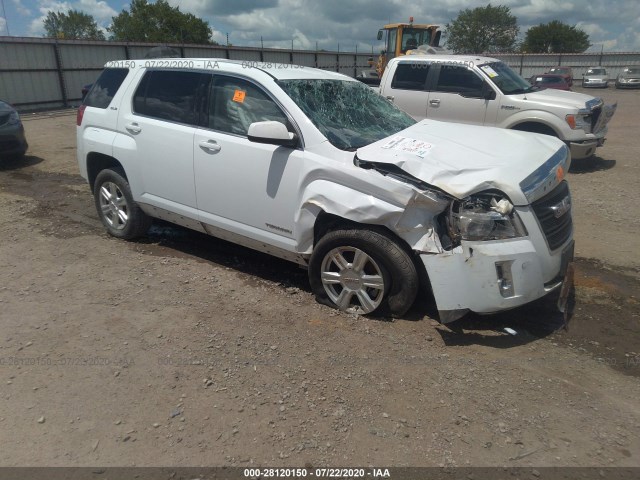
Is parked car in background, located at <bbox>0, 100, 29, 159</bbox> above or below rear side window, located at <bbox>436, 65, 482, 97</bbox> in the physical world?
below

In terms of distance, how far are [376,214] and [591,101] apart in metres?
7.40

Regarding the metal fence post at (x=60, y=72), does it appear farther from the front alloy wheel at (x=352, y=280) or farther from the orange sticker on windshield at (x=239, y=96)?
the front alloy wheel at (x=352, y=280)

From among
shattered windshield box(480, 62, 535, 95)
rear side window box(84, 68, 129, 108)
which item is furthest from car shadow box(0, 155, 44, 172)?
shattered windshield box(480, 62, 535, 95)

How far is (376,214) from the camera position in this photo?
3422 millimetres

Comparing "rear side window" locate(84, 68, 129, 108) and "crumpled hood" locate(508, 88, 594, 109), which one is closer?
"rear side window" locate(84, 68, 129, 108)

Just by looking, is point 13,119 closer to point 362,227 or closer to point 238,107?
point 238,107

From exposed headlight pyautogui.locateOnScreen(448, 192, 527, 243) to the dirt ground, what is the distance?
81cm

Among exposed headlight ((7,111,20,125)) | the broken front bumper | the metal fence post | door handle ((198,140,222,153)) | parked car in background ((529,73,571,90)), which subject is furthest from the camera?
parked car in background ((529,73,571,90))

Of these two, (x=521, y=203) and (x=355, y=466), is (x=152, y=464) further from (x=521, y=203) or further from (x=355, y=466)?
(x=521, y=203)

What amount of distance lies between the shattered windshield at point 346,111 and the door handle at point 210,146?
2.45ft

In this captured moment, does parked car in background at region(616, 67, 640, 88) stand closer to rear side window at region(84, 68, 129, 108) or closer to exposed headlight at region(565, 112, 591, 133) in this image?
exposed headlight at region(565, 112, 591, 133)

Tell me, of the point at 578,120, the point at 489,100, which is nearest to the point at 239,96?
the point at 489,100

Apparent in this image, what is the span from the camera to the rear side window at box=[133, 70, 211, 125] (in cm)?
446

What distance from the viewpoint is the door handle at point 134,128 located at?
4789 millimetres
